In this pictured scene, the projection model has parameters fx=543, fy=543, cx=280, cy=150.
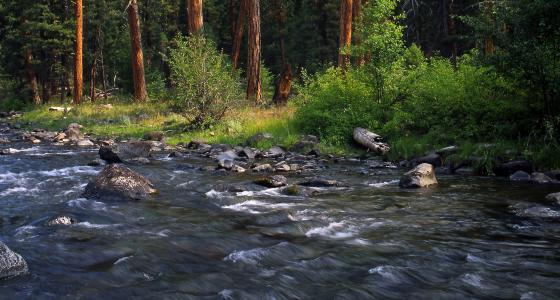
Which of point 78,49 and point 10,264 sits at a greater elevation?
point 78,49

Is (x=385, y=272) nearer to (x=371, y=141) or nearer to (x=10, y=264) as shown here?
(x=10, y=264)

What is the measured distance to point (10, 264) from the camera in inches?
237

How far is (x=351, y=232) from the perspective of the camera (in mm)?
7828

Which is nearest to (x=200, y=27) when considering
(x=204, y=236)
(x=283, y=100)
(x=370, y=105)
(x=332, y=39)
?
(x=283, y=100)

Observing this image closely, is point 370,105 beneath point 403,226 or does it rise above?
above

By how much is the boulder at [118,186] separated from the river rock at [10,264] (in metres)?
3.78

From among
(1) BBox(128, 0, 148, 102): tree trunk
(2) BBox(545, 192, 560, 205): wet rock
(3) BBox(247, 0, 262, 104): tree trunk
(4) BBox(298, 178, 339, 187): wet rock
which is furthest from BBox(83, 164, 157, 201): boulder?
(1) BBox(128, 0, 148, 102): tree trunk

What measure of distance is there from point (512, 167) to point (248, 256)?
309 inches

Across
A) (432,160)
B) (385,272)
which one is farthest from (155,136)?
(385,272)

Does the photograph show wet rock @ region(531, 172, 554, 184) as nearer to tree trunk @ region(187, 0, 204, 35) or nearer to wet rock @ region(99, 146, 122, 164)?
wet rock @ region(99, 146, 122, 164)

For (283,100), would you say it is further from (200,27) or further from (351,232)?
(351,232)

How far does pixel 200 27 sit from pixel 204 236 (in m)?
17.2

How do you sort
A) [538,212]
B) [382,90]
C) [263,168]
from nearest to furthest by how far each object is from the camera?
[538,212] < [263,168] < [382,90]

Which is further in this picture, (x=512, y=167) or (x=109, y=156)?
(x=109, y=156)
